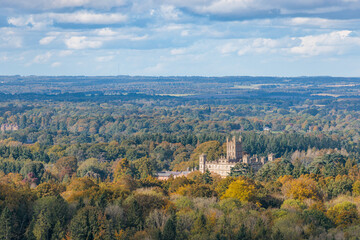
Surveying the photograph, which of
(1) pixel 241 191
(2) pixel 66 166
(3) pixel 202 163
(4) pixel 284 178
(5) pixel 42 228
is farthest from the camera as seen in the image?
(2) pixel 66 166

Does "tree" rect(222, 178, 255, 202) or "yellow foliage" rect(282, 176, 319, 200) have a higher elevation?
"tree" rect(222, 178, 255, 202)

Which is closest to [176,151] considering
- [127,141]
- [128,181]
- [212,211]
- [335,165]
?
[127,141]

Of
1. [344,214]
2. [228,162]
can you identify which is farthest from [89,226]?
[228,162]

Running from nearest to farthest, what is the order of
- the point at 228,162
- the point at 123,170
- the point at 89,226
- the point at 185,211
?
the point at 89,226 → the point at 185,211 → the point at 228,162 → the point at 123,170

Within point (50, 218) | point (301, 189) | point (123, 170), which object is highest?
point (50, 218)

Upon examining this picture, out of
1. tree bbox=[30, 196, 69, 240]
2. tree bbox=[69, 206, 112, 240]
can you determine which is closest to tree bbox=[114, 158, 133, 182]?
tree bbox=[30, 196, 69, 240]

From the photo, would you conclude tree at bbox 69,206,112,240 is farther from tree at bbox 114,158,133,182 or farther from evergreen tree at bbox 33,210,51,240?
tree at bbox 114,158,133,182

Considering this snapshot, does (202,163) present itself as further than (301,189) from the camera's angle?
Yes

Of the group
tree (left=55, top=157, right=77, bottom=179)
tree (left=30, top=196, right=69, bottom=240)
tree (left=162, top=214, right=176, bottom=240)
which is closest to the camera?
tree (left=162, top=214, right=176, bottom=240)

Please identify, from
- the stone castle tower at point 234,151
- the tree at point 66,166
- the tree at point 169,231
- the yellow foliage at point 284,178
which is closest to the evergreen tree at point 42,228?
the tree at point 169,231

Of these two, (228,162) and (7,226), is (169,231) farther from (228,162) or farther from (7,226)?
(228,162)

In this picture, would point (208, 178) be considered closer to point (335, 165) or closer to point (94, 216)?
point (335, 165)
